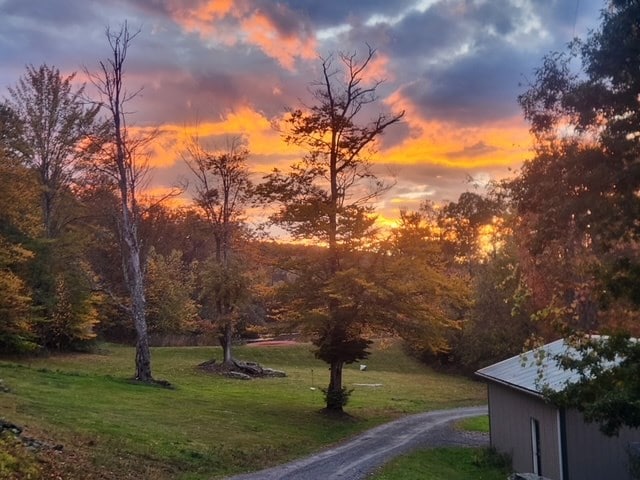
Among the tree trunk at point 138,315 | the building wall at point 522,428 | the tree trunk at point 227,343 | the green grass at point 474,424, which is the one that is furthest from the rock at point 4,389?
the tree trunk at point 227,343

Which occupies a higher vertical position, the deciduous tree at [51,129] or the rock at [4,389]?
the deciduous tree at [51,129]

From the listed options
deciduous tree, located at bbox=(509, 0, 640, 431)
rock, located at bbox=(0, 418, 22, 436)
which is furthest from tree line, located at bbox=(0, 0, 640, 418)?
rock, located at bbox=(0, 418, 22, 436)

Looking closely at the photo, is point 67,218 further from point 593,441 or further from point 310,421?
point 593,441

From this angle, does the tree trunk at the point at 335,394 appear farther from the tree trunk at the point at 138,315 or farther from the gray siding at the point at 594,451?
the gray siding at the point at 594,451

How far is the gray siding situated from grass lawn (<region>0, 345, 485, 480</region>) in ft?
26.7

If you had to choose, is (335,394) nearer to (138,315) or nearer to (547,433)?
(138,315)

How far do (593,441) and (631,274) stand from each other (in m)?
6.60

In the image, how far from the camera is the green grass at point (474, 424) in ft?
89.0

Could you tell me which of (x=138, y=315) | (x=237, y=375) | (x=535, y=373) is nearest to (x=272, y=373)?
(x=237, y=375)

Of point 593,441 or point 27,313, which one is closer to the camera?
point 593,441

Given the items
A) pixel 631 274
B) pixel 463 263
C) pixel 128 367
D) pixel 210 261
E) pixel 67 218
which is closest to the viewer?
pixel 631 274

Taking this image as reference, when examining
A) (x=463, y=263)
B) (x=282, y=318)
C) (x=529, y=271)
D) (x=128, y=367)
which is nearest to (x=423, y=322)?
(x=282, y=318)

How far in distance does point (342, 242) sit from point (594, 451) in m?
12.4

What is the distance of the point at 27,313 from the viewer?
3086cm
